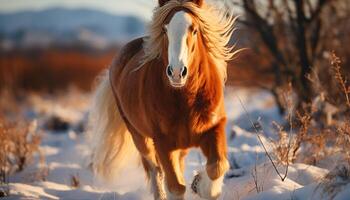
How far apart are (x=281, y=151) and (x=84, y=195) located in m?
2.05

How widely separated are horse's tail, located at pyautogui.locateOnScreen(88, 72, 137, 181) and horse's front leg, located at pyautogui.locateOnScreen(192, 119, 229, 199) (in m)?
1.93

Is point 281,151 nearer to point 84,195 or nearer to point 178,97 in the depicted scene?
point 178,97

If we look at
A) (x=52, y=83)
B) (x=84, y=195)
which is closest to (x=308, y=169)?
(x=84, y=195)

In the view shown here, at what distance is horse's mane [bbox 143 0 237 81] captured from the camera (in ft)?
14.0

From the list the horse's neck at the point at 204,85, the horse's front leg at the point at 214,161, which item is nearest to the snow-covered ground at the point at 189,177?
the horse's front leg at the point at 214,161

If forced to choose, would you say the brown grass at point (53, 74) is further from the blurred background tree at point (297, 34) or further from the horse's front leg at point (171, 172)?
the horse's front leg at point (171, 172)

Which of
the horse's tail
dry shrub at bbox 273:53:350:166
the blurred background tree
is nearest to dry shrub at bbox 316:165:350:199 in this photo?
dry shrub at bbox 273:53:350:166

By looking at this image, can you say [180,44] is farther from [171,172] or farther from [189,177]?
[189,177]

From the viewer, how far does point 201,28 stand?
4.37 m

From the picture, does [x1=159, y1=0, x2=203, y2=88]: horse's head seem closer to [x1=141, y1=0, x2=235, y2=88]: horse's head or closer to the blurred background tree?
[x1=141, y1=0, x2=235, y2=88]: horse's head

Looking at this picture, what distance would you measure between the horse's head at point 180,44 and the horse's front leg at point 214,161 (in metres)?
0.56

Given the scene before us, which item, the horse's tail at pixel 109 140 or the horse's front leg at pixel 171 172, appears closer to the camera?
the horse's front leg at pixel 171 172

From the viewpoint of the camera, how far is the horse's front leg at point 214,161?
4309 millimetres

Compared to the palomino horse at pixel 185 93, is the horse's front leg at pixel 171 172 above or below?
below
